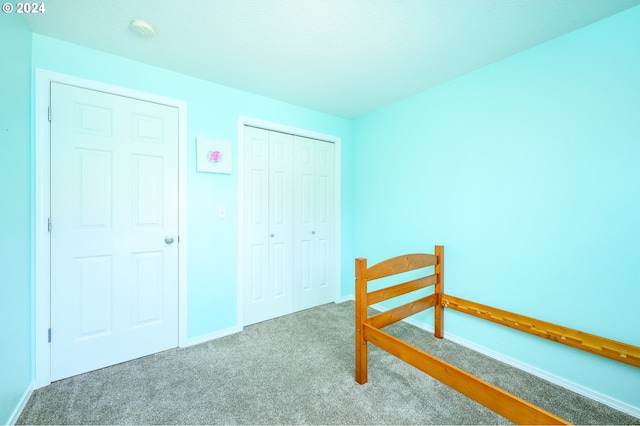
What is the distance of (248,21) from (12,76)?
4.34 ft

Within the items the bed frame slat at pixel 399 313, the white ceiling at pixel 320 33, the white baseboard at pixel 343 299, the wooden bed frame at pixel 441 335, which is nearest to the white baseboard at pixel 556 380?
the wooden bed frame at pixel 441 335

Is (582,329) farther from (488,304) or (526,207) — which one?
(526,207)

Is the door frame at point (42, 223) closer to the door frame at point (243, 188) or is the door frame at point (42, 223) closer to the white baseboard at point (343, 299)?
the door frame at point (243, 188)

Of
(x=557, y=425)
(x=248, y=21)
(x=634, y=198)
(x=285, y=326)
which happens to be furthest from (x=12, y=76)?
(x=634, y=198)

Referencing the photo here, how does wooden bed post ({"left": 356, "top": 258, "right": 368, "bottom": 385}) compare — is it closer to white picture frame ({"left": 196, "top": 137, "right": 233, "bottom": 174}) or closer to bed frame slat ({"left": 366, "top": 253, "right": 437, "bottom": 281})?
bed frame slat ({"left": 366, "top": 253, "right": 437, "bottom": 281})

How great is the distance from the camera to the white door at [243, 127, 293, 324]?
246 centimetres

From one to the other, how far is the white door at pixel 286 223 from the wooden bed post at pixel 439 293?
1.26 metres

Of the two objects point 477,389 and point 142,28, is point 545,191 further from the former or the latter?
point 142,28

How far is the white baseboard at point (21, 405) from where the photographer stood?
51.1 inches

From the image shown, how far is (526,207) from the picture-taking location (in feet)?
5.77

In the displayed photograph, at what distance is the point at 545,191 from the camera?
168 cm

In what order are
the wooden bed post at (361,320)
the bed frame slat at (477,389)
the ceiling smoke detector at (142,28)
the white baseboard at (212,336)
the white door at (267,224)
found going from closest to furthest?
the bed frame slat at (477,389), the ceiling smoke detector at (142,28), the wooden bed post at (361,320), the white baseboard at (212,336), the white door at (267,224)

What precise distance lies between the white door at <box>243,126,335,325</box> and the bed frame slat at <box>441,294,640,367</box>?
152 centimetres

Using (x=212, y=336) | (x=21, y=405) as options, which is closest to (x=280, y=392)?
(x=212, y=336)
